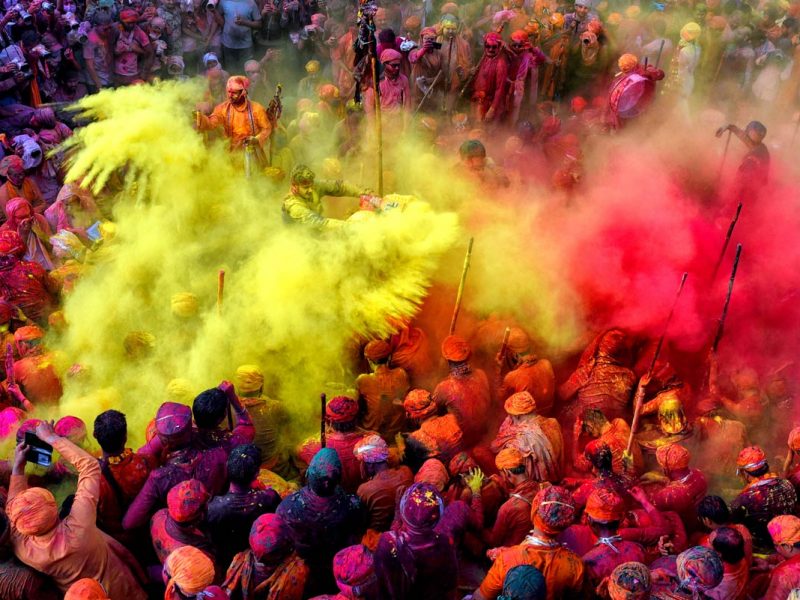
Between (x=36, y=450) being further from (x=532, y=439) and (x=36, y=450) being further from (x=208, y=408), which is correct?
(x=532, y=439)

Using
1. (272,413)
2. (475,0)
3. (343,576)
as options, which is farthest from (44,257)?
(475,0)

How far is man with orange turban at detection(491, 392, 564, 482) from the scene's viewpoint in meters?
5.69

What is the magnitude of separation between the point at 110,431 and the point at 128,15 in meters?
10.5

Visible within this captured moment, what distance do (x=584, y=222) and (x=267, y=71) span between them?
7820 mm

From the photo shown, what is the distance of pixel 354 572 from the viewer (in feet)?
13.2

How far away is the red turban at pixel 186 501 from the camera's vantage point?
4.56 m

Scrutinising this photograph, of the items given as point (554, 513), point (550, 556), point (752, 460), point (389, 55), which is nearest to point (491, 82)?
point (389, 55)

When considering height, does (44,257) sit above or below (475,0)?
below

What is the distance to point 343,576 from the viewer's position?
13.2ft

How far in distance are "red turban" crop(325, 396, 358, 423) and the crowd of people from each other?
0.12 feet

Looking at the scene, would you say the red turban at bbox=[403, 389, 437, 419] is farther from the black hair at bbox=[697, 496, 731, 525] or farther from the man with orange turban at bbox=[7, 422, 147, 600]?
the man with orange turban at bbox=[7, 422, 147, 600]

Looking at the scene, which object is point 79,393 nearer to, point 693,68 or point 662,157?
point 662,157

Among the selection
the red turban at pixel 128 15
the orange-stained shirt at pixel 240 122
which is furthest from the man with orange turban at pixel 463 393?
the red turban at pixel 128 15

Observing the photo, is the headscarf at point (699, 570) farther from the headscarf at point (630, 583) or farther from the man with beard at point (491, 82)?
the man with beard at point (491, 82)
